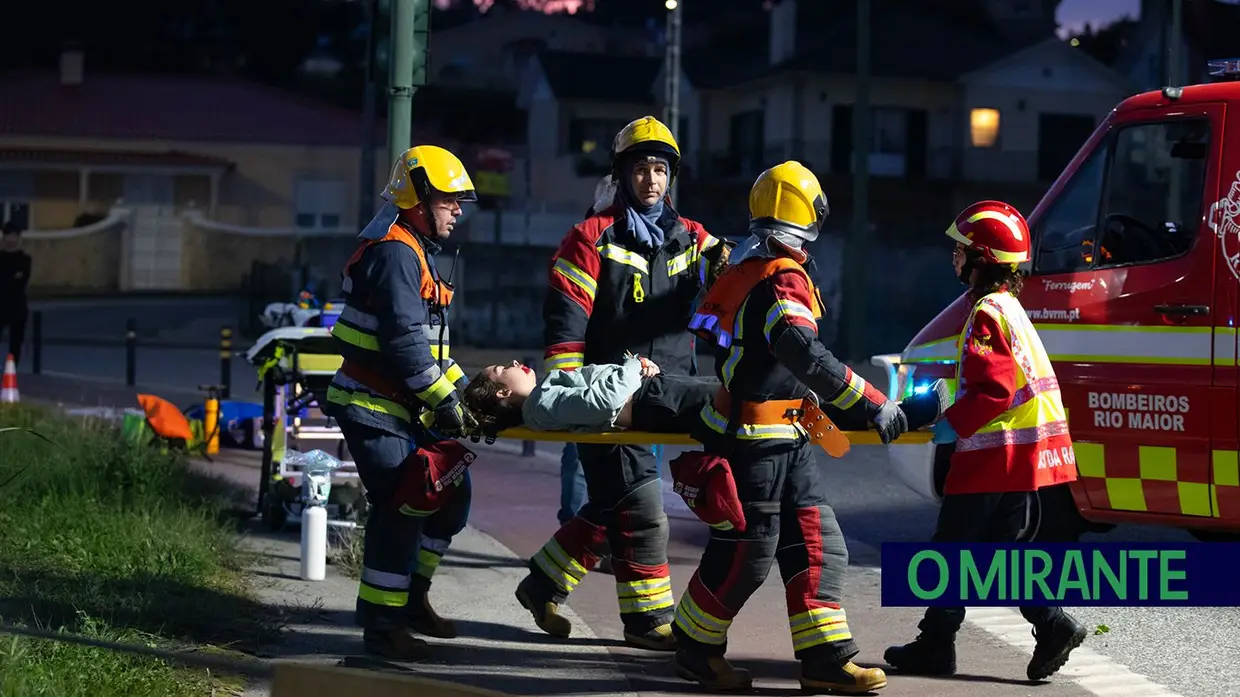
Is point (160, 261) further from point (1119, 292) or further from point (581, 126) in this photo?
point (1119, 292)

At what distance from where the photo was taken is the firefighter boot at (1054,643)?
6121 millimetres

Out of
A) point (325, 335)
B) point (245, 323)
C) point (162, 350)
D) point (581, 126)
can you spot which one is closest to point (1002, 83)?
point (581, 126)

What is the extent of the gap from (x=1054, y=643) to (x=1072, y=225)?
256 centimetres

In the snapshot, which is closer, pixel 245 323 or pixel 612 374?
pixel 612 374

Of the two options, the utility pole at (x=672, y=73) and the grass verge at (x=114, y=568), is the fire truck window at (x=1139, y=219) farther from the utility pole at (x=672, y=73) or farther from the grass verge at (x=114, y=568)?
the utility pole at (x=672, y=73)

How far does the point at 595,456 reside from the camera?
666 centimetres

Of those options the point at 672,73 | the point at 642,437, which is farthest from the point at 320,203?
the point at 642,437

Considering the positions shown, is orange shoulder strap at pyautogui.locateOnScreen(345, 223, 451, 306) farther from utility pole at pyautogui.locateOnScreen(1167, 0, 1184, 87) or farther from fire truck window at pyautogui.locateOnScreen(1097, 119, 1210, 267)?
utility pole at pyautogui.locateOnScreen(1167, 0, 1184, 87)

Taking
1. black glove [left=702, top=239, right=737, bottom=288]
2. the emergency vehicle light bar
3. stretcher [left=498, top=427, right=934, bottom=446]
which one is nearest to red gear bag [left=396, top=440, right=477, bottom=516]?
stretcher [left=498, top=427, right=934, bottom=446]

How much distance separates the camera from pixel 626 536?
6.63m

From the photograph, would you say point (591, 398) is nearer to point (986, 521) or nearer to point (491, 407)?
point (491, 407)

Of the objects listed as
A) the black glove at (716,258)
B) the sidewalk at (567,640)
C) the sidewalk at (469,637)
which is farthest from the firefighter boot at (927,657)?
the black glove at (716,258)

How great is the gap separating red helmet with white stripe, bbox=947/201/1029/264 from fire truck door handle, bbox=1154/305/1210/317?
1696 mm

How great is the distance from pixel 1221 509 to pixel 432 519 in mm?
3547
